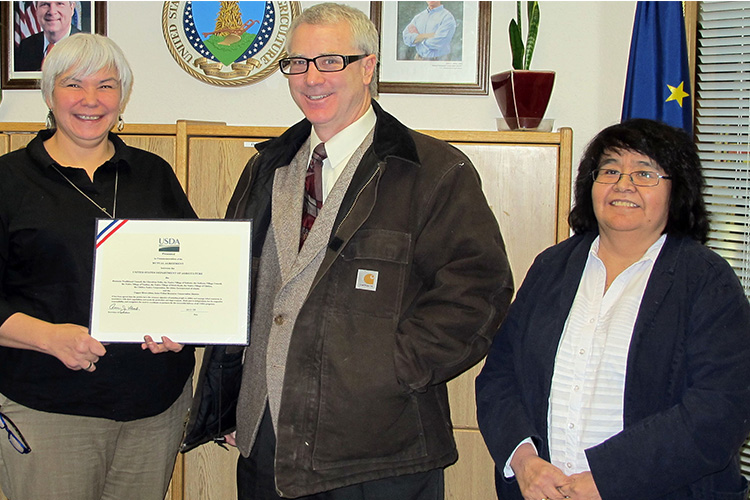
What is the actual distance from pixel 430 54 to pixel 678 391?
2.05m

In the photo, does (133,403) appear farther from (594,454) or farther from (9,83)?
(9,83)

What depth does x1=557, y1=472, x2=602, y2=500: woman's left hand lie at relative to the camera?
1.79 m

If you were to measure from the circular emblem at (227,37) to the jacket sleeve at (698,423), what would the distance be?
2.36 meters

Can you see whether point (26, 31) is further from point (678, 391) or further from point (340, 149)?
point (678, 391)

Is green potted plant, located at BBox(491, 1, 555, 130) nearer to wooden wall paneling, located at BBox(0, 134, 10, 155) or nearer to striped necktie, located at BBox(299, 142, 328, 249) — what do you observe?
striped necktie, located at BBox(299, 142, 328, 249)

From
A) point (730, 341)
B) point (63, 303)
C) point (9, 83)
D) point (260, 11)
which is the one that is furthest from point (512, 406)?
point (9, 83)

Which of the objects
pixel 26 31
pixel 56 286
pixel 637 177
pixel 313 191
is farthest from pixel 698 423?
pixel 26 31

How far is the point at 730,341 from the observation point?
1.74m

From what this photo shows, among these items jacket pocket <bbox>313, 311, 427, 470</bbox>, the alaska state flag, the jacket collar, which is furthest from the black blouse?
the alaska state flag

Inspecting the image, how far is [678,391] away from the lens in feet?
5.93

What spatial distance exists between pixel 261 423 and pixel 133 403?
437 mm

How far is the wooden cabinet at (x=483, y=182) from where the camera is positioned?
106 inches

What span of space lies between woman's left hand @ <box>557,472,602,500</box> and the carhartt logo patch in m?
0.73

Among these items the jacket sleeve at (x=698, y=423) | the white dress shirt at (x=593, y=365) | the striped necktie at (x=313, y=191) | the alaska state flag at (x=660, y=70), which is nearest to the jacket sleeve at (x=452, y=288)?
the white dress shirt at (x=593, y=365)
